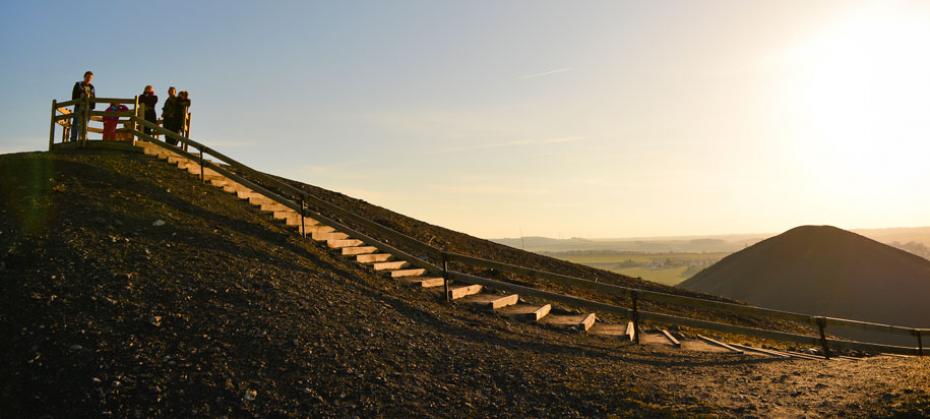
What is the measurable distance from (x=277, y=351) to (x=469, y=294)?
680 cm

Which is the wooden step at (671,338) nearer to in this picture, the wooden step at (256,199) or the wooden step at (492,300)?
the wooden step at (492,300)

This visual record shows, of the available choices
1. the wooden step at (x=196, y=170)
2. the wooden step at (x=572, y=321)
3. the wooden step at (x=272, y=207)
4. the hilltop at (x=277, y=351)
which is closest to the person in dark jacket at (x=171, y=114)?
the wooden step at (x=196, y=170)

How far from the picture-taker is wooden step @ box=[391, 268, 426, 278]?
13680 millimetres

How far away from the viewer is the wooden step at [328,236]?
14.9m

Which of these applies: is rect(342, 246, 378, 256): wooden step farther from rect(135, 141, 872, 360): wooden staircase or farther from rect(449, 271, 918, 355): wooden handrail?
rect(449, 271, 918, 355): wooden handrail

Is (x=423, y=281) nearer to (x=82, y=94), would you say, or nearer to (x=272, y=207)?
(x=272, y=207)

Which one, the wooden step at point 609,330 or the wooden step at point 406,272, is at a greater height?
the wooden step at point 406,272

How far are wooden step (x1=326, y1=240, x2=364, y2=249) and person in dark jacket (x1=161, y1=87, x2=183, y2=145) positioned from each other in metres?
8.99

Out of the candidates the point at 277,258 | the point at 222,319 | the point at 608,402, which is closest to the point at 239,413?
the point at 222,319

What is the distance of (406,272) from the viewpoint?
46.1ft

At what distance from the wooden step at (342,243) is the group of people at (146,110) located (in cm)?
881

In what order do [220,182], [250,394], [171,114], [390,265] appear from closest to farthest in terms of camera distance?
[250,394], [390,265], [220,182], [171,114]

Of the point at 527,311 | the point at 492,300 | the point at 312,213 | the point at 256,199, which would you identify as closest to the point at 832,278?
the point at 527,311

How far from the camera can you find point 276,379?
672 centimetres
